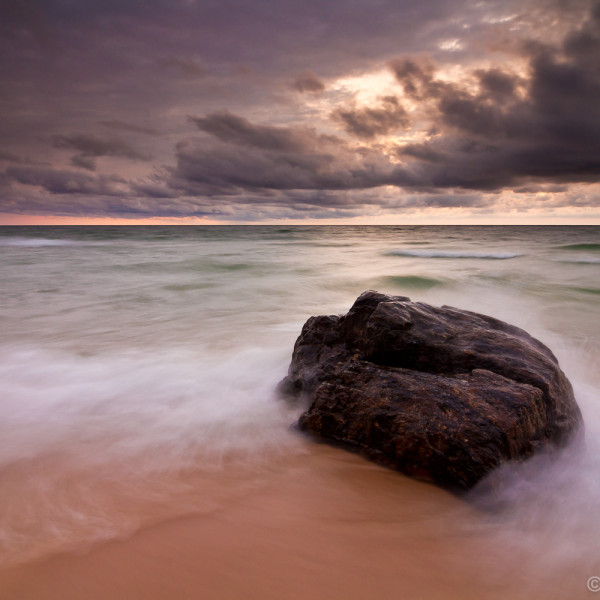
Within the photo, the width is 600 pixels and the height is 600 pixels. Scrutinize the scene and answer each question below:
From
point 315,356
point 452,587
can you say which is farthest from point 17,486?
point 452,587

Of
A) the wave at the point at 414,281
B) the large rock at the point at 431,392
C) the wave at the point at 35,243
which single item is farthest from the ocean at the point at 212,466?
the wave at the point at 35,243

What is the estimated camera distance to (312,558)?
69.7 inches

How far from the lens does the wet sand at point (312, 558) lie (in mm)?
1614

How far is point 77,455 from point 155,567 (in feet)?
4.33

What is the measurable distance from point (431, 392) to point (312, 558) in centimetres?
121

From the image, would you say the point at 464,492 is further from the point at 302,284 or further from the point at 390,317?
the point at 302,284

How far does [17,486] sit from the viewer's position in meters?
2.30

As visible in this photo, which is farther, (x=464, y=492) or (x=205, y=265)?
(x=205, y=265)

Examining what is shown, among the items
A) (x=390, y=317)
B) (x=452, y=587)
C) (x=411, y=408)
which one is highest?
(x=390, y=317)
